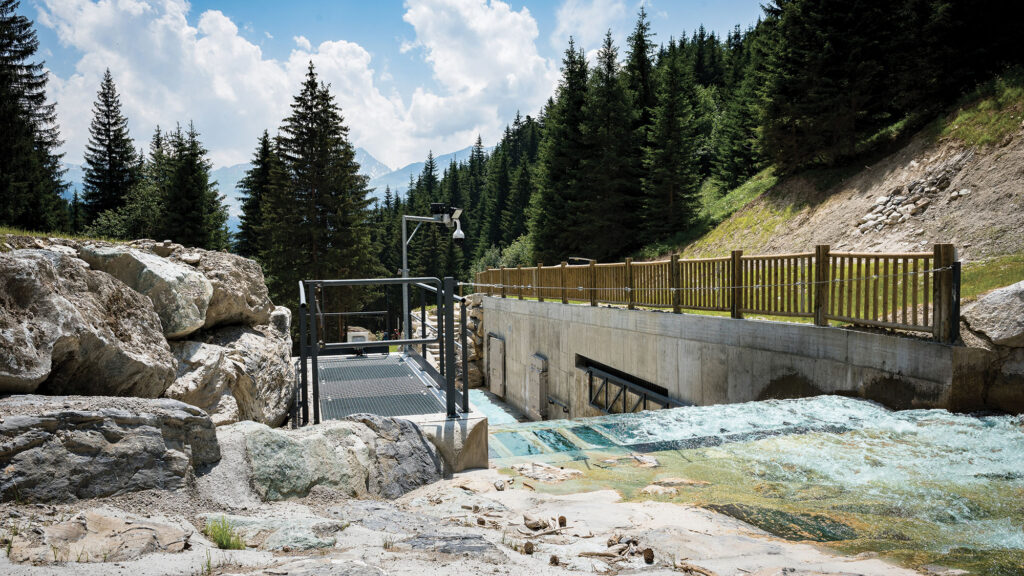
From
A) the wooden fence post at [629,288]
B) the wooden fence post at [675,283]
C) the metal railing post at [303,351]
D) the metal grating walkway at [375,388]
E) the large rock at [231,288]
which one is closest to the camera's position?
the metal railing post at [303,351]

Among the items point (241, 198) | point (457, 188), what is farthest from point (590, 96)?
point (457, 188)

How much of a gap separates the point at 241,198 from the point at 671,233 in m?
32.5

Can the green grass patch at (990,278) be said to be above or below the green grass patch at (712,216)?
below

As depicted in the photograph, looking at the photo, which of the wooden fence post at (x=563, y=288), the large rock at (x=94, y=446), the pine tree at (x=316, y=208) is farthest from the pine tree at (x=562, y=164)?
the large rock at (x=94, y=446)

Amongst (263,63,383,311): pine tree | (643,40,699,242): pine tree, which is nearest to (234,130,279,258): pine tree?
(263,63,383,311): pine tree

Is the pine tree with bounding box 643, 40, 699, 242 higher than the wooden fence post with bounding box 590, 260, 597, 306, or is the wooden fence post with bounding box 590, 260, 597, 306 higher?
the pine tree with bounding box 643, 40, 699, 242

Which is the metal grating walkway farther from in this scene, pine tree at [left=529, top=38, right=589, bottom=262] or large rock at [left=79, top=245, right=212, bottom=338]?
pine tree at [left=529, top=38, right=589, bottom=262]

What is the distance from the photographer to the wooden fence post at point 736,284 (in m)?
9.96

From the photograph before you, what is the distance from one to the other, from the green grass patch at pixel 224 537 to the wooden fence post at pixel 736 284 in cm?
912

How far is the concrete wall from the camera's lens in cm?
709

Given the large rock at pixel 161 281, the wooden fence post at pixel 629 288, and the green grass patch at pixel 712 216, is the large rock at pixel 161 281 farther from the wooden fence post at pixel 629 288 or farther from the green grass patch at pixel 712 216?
the green grass patch at pixel 712 216

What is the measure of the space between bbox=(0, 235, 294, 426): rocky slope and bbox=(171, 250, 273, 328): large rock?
0.05ft

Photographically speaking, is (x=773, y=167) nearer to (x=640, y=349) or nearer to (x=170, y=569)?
(x=640, y=349)

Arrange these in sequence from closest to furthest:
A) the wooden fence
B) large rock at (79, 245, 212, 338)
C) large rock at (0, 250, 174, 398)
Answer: large rock at (0, 250, 174, 398), large rock at (79, 245, 212, 338), the wooden fence
